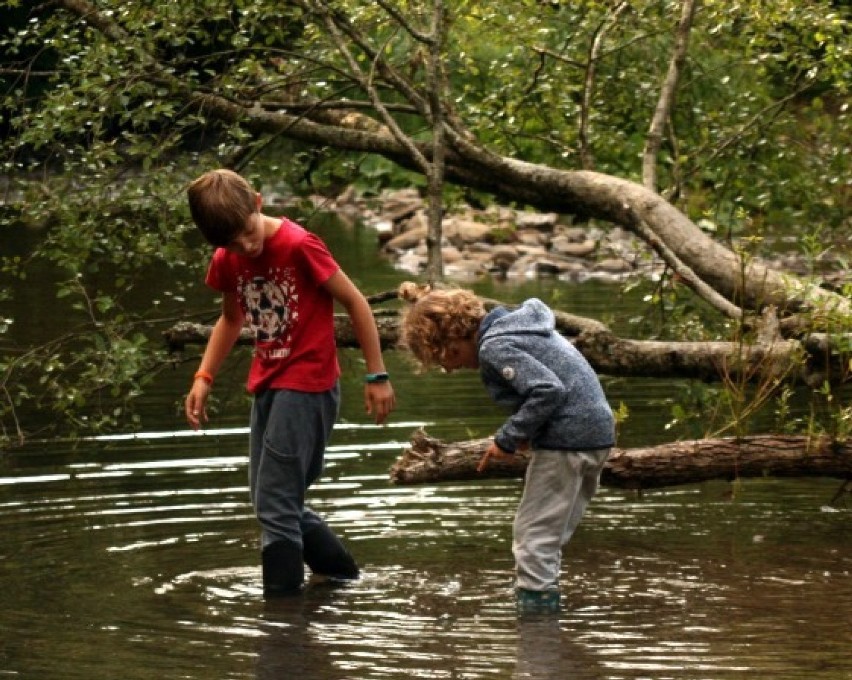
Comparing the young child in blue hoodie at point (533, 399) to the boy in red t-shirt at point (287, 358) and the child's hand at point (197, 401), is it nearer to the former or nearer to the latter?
the boy in red t-shirt at point (287, 358)

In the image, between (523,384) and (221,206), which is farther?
(221,206)

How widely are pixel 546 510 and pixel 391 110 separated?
5.47m

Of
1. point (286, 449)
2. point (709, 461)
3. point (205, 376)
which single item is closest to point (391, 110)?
point (709, 461)

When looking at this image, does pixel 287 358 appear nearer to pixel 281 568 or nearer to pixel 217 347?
pixel 217 347

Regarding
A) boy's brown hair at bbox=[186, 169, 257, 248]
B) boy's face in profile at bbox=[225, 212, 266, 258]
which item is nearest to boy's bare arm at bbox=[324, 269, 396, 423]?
boy's face in profile at bbox=[225, 212, 266, 258]

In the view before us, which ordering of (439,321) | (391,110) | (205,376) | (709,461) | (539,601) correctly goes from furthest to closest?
(391,110) < (709,461) < (205,376) < (539,601) < (439,321)

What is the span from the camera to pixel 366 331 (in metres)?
7.32

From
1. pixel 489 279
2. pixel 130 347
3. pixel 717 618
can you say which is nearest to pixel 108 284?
pixel 489 279

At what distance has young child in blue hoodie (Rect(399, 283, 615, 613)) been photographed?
22.6 ft

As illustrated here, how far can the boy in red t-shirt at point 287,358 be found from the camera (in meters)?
7.25

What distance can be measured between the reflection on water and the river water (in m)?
0.02

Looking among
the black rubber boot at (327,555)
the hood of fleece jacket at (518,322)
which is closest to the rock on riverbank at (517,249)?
the black rubber boot at (327,555)

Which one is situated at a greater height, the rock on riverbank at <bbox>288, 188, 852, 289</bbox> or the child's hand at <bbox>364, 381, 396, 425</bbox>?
the rock on riverbank at <bbox>288, 188, 852, 289</bbox>

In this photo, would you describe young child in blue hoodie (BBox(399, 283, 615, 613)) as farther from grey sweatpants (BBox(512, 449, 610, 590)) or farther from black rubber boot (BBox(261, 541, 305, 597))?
black rubber boot (BBox(261, 541, 305, 597))
